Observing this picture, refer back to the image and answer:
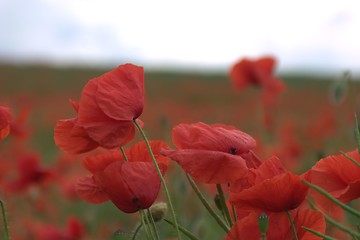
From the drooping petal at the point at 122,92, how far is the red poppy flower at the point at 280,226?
0.20 metres

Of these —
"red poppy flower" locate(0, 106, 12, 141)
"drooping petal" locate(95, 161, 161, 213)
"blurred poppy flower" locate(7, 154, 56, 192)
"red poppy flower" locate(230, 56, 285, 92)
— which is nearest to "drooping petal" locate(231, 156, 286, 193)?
"drooping petal" locate(95, 161, 161, 213)

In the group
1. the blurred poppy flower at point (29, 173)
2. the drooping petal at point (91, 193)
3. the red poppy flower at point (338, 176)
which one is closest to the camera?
the red poppy flower at point (338, 176)

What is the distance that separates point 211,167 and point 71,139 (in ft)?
0.64

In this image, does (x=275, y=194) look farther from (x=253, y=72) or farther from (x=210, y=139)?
(x=253, y=72)

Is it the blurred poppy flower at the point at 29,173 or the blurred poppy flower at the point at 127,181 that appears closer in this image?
the blurred poppy flower at the point at 127,181

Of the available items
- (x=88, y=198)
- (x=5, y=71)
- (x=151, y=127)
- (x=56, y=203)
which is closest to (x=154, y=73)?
(x=5, y=71)

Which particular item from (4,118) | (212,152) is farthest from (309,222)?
(4,118)

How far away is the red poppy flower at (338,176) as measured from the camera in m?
0.86

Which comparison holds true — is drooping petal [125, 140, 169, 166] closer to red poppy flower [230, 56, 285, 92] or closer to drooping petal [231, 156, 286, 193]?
drooping petal [231, 156, 286, 193]

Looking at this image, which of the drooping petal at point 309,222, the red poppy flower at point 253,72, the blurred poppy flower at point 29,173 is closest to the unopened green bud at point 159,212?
the drooping petal at point 309,222

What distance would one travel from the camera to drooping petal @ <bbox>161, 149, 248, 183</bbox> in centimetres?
83

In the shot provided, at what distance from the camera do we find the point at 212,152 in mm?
855

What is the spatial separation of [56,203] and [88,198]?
3702mm

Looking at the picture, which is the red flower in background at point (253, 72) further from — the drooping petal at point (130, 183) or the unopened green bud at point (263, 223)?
the unopened green bud at point (263, 223)
